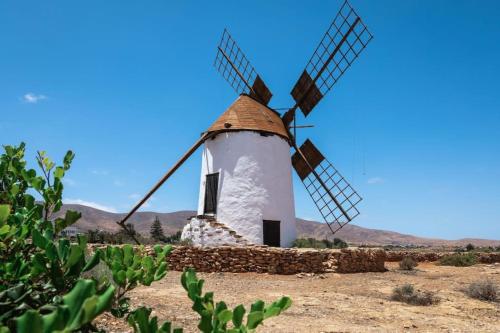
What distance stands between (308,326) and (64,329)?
5543mm

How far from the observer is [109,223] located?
6250 cm

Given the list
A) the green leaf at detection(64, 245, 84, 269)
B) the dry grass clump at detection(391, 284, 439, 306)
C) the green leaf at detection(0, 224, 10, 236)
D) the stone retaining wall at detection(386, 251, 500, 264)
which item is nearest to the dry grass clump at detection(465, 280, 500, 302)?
the dry grass clump at detection(391, 284, 439, 306)

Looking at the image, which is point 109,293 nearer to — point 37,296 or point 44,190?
point 37,296

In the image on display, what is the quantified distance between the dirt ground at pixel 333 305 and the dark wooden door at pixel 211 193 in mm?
3588

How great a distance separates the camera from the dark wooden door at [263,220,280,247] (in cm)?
1430

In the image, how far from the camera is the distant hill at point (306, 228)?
6419cm

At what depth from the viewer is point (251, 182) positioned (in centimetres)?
1416

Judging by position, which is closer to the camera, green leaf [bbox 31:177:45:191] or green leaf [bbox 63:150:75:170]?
green leaf [bbox 31:177:45:191]

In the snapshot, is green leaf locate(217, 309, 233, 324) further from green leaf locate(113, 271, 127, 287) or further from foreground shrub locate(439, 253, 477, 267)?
foreground shrub locate(439, 253, 477, 267)

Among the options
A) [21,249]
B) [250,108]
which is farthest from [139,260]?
[250,108]

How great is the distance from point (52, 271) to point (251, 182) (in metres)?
12.6

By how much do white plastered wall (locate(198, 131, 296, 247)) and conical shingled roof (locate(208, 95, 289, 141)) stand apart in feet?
0.80

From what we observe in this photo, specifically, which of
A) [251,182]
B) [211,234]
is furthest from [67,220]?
[251,182]

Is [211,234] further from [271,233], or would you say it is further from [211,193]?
[271,233]
